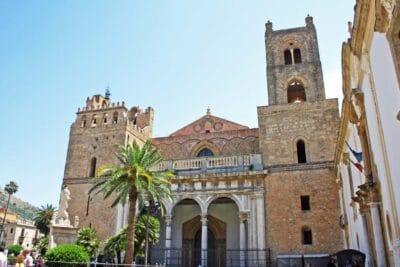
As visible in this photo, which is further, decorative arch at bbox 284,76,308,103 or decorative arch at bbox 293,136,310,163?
decorative arch at bbox 284,76,308,103

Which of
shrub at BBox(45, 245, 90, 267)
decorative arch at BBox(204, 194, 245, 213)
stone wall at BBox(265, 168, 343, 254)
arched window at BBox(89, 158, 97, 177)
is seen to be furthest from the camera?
arched window at BBox(89, 158, 97, 177)

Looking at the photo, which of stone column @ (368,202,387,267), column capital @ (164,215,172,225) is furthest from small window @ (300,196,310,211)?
stone column @ (368,202,387,267)

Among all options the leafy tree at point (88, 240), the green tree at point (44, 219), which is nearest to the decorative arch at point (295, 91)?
the leafy tree at point (88, 240)

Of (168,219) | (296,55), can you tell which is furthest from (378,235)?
(296,55)

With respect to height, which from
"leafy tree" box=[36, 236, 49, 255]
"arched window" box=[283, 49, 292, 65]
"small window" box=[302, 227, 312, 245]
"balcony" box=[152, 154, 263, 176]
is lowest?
"leafy tree" box=[36, 236, 49, 255]

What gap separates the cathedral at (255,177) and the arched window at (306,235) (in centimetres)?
6

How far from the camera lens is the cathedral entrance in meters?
24.1

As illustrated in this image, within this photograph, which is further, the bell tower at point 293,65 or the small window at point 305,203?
the bell tower at point 293,65

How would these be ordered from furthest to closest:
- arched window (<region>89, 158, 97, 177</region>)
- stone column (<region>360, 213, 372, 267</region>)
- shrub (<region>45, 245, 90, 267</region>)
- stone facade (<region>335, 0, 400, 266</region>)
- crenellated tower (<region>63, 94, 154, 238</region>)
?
arched window (<region>89, 158, 97, 177</region>) < crenellated tower (<region>63, 94, 154, 238</region>) < shrub (<region>45, 245, 90, 267</region>) < stone column (<region>360, 213, 372, 267</region>) < stone facade (<region>335, 0, 400, 266</region>)

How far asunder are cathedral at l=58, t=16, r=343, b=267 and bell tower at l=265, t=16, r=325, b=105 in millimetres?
69

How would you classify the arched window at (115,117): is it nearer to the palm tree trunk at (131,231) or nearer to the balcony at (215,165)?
the balcony at (215,165)

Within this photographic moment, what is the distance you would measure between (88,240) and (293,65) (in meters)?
17.8

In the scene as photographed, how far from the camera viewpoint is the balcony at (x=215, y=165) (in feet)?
74.2

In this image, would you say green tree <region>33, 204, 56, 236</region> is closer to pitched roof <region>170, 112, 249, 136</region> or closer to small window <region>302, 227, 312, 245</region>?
pitched roof <region>170, 112, 249, 136</region>
